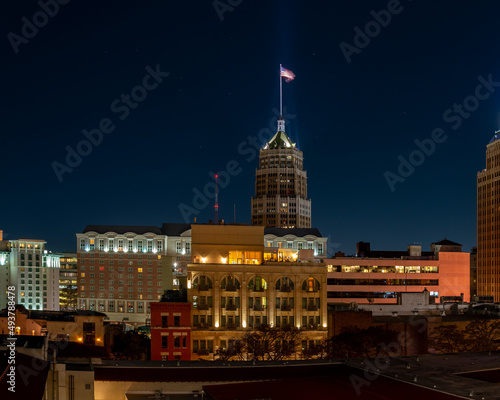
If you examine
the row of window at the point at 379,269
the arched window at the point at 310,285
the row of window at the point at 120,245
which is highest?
the row of window at the point at 120,245

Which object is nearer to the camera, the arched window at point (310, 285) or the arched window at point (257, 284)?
the arched window at point (257, 284)

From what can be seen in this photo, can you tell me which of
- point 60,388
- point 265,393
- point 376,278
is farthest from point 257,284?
point 376,278

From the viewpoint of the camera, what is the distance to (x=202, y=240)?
254 ft

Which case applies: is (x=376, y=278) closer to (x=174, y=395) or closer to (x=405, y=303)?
(x=405, y=303)

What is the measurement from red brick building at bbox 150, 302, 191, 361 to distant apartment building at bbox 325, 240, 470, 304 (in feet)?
196

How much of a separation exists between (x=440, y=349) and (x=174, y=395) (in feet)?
116

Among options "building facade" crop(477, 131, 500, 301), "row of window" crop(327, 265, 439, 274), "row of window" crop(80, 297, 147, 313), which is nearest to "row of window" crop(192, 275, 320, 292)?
"row of window" crop(327, 265, 439, 274)

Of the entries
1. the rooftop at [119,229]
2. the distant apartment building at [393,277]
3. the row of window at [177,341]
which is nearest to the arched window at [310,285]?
the row of window at [177,341]

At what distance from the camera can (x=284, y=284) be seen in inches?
2906

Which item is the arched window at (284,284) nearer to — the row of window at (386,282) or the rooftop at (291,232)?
the row of window at (386,282)

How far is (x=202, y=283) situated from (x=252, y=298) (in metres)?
6.32

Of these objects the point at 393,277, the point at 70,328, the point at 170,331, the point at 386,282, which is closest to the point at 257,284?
the point at 170,331

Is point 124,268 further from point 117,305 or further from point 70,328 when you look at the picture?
point 70,328

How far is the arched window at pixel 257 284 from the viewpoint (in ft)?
241
